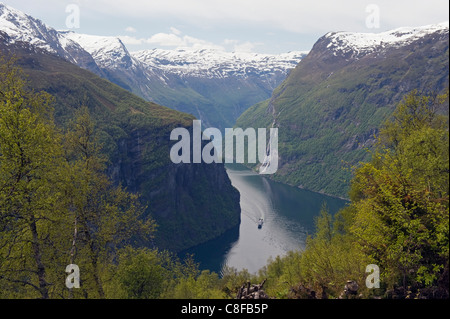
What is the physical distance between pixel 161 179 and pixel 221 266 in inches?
2331

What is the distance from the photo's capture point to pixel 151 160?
16200cm

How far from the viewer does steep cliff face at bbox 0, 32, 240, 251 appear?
153 meters

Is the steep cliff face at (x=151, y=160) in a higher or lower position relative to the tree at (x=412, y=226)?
higher

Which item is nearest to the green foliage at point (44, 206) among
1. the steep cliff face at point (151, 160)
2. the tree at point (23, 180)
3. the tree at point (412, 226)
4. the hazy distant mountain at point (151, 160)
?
the tree at point (23, 180)

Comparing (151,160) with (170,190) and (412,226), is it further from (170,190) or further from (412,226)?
(412,226)

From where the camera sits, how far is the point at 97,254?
21.8 m

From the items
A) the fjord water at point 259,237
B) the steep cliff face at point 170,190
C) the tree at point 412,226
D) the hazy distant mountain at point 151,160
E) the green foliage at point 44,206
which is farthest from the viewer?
the steep cliff face at point 170,190

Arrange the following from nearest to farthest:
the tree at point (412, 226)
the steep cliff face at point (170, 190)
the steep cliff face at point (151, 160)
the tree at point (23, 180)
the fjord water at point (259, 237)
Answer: the tree at point (412, 226), the tree at point (23, 180), the fjord water at point (259, 237), the steep cliff face at point (151, 160), the steep cliff face at point (170, 190)

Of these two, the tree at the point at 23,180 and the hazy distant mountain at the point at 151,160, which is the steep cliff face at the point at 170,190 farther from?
the tree at the point at 23,180

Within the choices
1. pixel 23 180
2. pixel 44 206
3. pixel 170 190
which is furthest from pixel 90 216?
pixel 170 190

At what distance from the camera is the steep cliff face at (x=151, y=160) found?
153m

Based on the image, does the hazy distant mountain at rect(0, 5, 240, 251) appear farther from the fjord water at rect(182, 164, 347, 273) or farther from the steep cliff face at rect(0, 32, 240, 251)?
the fjord water at rect(182, 164, 347, 273)
